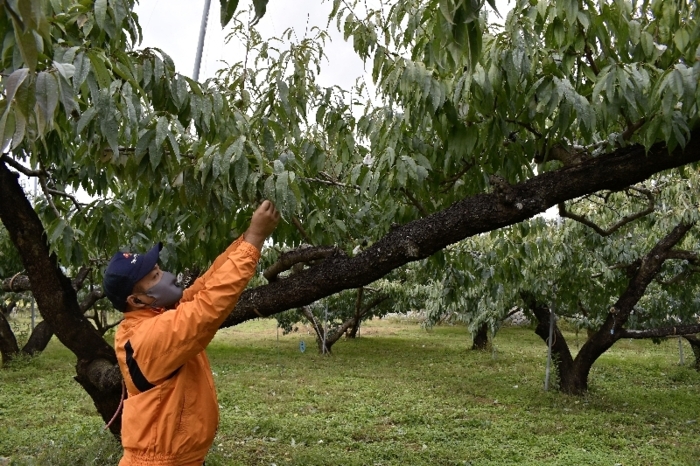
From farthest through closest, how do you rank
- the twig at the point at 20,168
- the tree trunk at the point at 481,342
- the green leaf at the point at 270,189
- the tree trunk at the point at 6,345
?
the tree trunk at the point at 481,342 < the tree trunk at the point at 6,345 < the twig at the point at 20,168 < the green leaf at the point at 270,189

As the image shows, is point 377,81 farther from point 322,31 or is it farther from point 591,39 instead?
point 591,39

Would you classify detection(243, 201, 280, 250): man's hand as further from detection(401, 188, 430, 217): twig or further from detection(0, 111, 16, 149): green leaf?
detection(401, 188, 430, 217): twig

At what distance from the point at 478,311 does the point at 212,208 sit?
9358mm

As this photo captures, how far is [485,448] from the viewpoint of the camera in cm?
598

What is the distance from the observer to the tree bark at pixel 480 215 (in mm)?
2797

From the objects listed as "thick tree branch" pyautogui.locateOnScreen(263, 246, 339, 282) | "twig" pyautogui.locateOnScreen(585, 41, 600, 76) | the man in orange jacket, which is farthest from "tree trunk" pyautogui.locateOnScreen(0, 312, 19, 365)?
"twig" pyautogui.locateOnScreen(585, 41, 600, 76)

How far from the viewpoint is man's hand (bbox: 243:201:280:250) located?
6.77 ft

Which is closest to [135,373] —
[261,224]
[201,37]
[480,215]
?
[261,224]

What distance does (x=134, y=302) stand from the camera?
2191 millimetres

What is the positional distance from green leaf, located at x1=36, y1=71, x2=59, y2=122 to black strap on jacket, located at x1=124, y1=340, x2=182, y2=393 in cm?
110

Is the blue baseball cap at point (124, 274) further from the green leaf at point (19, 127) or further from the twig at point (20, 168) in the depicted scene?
the twig at point (20, 168)

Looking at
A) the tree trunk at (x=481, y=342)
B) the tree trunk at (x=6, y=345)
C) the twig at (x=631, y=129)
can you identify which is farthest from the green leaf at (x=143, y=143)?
the tree trunk at (x=481, y=342)

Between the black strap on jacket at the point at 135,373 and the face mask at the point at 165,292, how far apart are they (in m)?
0.19

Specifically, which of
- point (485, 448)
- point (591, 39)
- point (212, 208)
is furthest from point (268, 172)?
point (485, 448)
